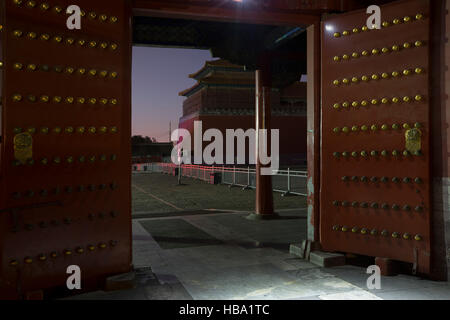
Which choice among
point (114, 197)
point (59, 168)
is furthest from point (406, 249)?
point (59, 168)

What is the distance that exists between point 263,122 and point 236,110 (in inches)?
1337

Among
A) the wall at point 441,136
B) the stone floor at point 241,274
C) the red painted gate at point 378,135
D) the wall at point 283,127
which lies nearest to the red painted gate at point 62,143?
the stone floor at point 241,274

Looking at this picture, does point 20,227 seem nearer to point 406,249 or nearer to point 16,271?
point 16,271

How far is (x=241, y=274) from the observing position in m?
3.85

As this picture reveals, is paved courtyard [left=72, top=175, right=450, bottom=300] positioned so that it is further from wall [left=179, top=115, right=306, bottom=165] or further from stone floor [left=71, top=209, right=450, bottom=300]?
wall [left=179, top=115, right=306, bottom=165]

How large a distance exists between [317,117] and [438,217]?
1.79 metres

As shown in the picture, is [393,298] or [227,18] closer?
[393,298]

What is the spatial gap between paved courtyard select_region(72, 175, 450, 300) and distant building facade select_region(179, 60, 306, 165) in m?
34.0

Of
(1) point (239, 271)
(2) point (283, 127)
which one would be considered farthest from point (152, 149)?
(1) point (239, 271)

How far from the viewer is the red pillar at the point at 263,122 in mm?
7316

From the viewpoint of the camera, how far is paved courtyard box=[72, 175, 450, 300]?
3248 mm

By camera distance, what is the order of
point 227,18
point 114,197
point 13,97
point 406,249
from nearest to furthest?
point 13,97, point 114,197, point 406,249, point 227,18

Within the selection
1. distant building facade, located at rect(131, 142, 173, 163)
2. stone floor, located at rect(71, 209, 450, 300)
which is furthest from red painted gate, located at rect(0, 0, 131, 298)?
distant building facade, located at rect(131, 142, 173, 163)
